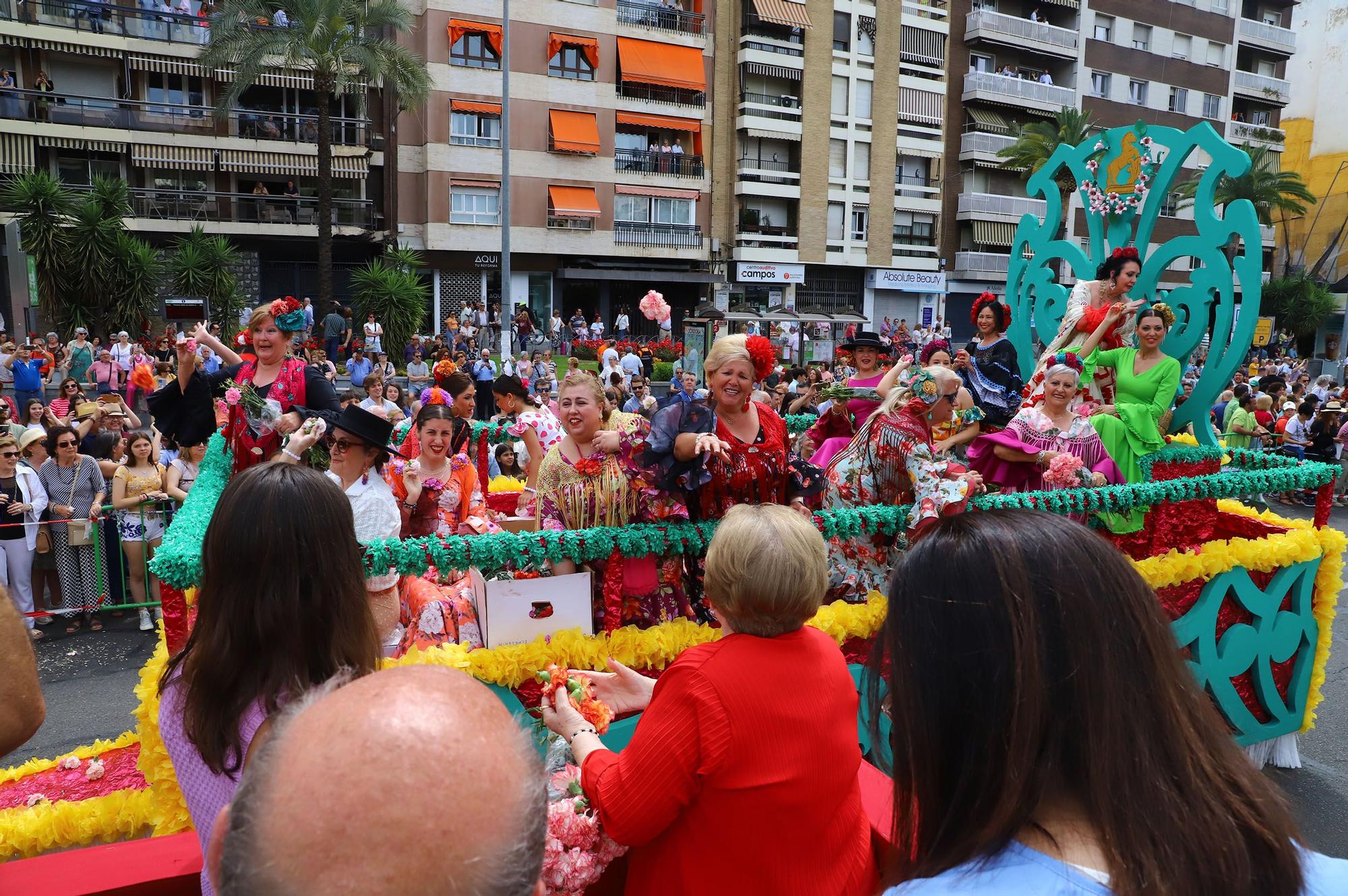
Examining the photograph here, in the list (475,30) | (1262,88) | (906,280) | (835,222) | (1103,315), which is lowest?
(1103,315)

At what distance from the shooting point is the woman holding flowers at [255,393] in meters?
4.99

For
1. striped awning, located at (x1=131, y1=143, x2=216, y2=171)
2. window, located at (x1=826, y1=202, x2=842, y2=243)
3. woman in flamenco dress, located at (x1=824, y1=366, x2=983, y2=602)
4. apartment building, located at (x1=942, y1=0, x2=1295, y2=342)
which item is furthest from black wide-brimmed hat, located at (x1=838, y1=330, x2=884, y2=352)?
apartment building, located at (x1=942, y1=0, x2=1295, y2=342)

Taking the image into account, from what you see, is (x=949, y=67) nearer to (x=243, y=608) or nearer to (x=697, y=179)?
(x=697, y=179)

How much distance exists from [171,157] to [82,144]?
7.95 ft

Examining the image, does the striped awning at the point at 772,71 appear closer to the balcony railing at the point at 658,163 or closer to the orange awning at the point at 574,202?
the balcony railing at the point at 658,163

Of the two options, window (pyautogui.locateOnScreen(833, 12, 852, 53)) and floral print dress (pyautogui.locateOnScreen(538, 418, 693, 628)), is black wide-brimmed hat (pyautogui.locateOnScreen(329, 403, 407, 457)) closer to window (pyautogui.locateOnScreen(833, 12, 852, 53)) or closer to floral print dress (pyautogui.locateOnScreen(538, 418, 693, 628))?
floral print dress (pyautogui.locateOnScreen(538, 418, 693, 628))

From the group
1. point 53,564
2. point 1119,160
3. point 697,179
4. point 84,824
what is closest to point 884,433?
point 84,824

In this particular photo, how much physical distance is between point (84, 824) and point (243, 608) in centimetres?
209

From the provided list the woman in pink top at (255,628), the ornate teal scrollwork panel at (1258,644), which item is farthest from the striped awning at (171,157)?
the woman in pink top at (255,628)

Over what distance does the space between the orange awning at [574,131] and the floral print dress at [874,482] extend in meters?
28.6

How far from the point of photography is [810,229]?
35.8 m

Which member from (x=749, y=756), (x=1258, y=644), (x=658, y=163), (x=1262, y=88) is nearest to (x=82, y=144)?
(x=658, y=163)

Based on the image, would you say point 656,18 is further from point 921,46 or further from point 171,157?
point 171,157

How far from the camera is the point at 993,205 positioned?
126 ft
